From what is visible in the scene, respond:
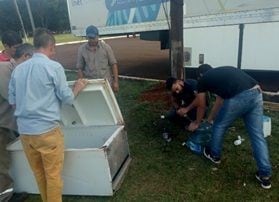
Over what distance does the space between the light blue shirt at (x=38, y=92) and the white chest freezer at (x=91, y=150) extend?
66cm

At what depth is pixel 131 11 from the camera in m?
9.34

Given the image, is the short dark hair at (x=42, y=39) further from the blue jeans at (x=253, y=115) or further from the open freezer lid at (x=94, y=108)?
the blue jeans at (x=253, y=115)

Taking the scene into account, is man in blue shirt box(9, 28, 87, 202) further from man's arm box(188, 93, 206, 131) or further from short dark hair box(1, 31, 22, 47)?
man's arm box(188, 93, 206, 131)

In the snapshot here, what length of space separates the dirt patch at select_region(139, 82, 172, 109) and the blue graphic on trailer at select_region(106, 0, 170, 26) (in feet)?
6.74

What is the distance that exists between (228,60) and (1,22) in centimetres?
4747

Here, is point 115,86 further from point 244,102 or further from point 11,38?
point 244,102

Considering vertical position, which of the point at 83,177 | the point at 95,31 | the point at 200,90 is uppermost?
the point at 95,31

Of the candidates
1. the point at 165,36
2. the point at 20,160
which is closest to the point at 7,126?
the point at 20,160

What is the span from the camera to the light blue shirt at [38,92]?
319cm

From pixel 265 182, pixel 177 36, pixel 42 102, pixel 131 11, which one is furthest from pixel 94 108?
pixel 131 11

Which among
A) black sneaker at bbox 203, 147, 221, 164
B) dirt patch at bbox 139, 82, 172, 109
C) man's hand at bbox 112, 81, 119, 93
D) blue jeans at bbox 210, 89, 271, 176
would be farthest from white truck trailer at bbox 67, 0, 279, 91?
blue jeans at bbox 210, 89, 271, 176

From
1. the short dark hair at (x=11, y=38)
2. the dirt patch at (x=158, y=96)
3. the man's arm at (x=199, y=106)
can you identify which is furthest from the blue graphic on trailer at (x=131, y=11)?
the short dark hair at (x=11, y=38)

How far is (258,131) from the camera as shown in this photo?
3.88 m

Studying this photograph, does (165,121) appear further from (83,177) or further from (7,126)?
(7,126)
